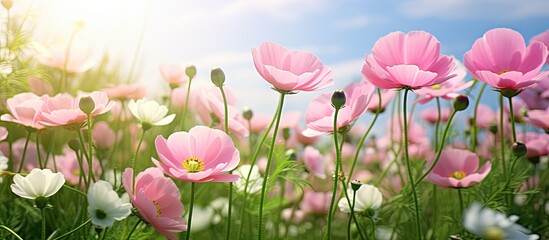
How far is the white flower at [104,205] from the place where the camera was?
0.69 m

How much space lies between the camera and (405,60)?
841mm

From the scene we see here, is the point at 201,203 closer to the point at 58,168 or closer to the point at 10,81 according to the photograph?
the point at 58,168

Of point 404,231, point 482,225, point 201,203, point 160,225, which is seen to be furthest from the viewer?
point 201,203

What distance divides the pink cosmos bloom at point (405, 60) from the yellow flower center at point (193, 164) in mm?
239

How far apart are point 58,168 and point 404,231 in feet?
2.22

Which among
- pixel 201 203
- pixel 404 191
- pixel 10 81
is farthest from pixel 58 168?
pixel 404 191

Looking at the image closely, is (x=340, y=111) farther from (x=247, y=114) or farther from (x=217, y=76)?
(x=247, y=114)

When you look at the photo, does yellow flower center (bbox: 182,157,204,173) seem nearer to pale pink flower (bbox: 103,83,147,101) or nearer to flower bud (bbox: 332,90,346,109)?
flower bud (bbox: 332,90,346,109)

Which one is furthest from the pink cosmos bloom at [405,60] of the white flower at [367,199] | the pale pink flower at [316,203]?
the pale pink flower at [316,203]

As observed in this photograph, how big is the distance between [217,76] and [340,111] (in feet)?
0.56

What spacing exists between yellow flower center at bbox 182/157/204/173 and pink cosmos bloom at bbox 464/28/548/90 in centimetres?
39

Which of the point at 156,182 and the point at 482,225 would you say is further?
the point at 156,182

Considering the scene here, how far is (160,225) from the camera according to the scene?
0.73 meters

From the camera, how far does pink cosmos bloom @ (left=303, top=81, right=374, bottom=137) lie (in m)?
0.84
